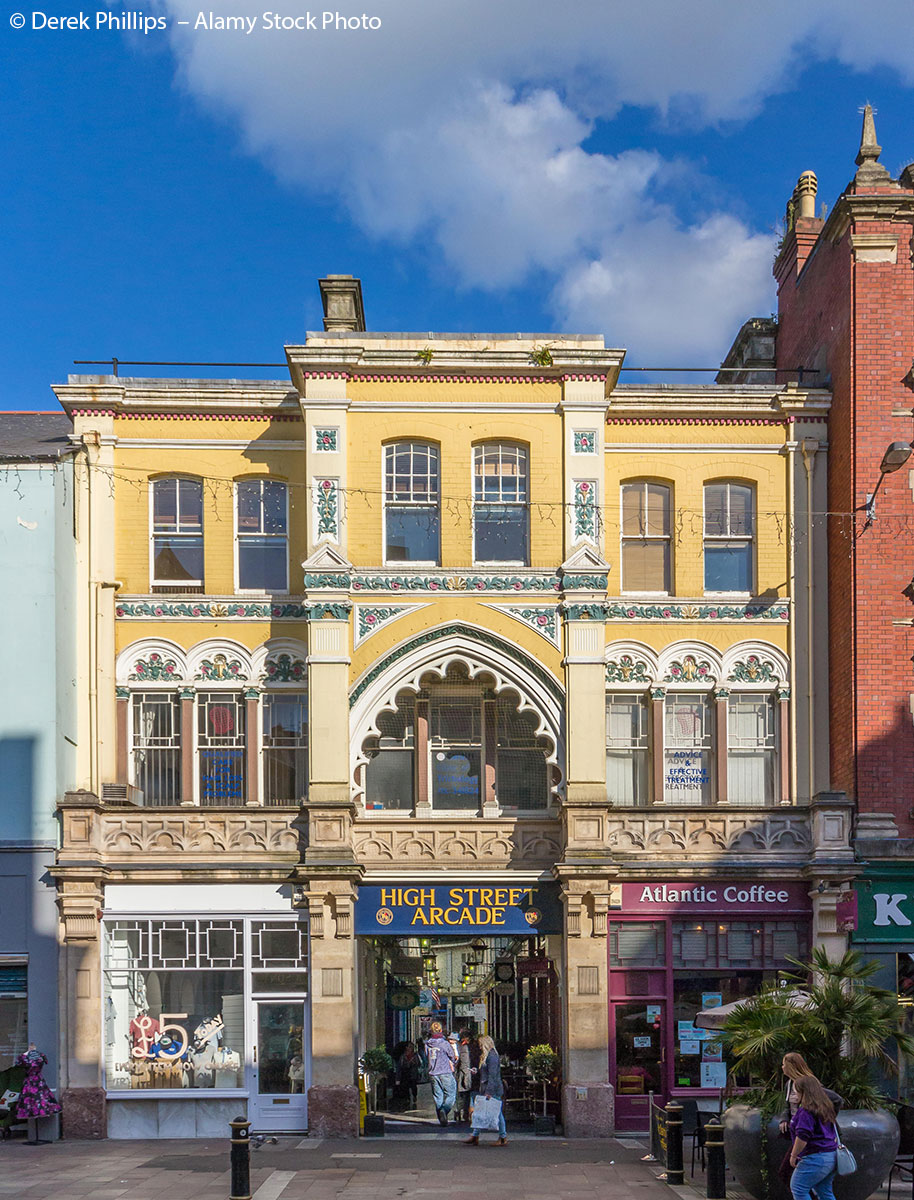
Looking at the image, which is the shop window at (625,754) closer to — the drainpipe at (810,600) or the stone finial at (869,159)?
the drainpipe at (810,600)

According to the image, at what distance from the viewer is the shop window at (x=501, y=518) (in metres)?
23.7

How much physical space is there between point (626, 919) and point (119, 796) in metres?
8.04

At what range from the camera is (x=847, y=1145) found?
15477 millimetres

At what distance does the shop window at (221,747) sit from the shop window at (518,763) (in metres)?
4.12

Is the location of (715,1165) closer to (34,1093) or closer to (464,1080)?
(464,1080)

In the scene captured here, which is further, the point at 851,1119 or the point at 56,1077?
the point at 56,1077

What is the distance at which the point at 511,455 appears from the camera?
23891mm

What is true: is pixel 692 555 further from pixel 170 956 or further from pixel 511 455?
pixel 170 956

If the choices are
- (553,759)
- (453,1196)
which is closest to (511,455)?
(553,759)

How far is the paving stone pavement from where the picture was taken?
17.2m

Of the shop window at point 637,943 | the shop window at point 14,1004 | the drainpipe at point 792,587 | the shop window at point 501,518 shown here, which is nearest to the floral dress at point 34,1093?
the shop window at point 14,1004

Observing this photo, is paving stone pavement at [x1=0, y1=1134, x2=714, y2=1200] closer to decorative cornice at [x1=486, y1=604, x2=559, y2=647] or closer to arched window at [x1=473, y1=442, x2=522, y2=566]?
decorative cornice at [x1=486, y1=604, x2=559, y2=647]

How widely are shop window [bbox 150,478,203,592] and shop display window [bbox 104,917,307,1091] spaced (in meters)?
5.42

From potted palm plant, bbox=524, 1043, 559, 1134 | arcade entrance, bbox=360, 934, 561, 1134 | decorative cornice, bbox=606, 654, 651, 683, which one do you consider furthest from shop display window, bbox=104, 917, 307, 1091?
decorative cornice, bbox=606, 654, 651, 683
